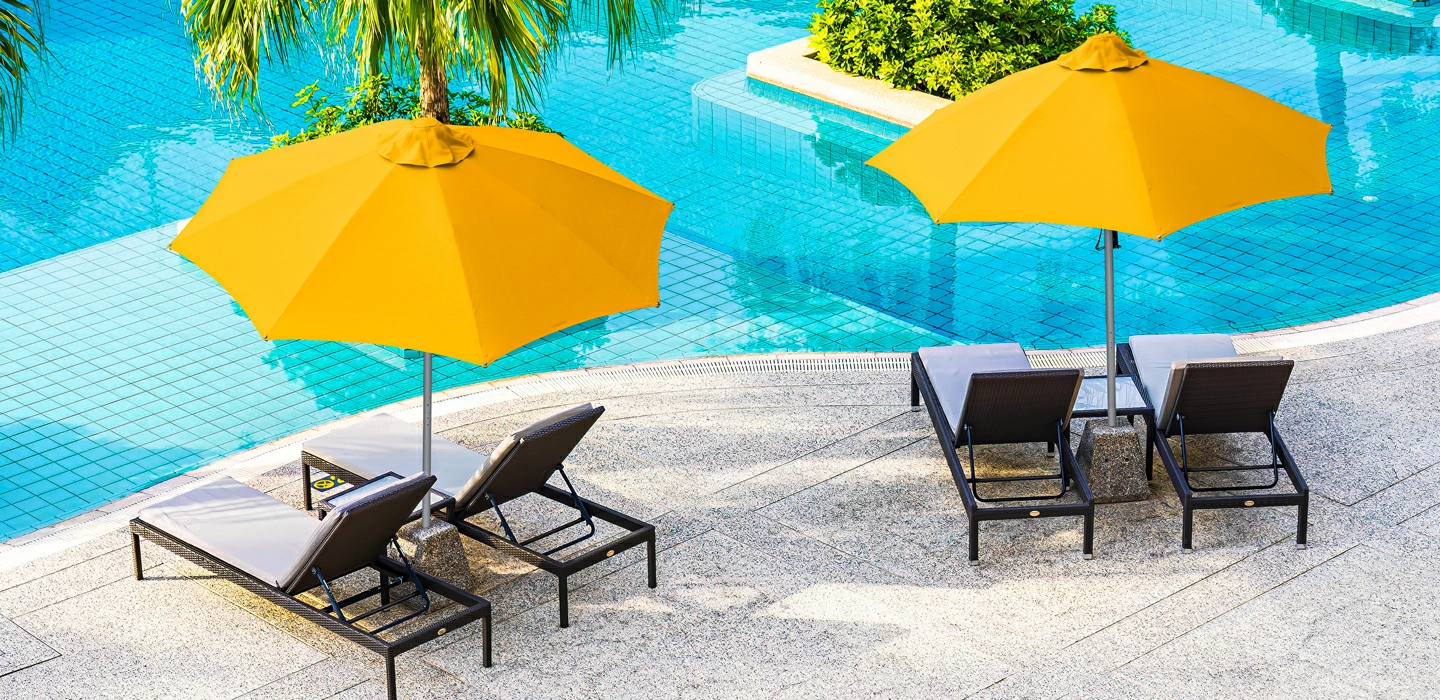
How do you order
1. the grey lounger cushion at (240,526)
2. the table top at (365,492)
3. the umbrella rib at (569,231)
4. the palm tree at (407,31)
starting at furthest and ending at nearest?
the palm tree at (407,31), the table top at (365,492), the grey lounger cushion at (240,526), the umbrella rib at (569,231)

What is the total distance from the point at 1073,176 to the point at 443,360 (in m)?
5.12

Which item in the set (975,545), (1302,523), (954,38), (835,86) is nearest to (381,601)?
(975,545)

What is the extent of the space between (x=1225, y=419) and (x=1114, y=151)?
1661mm

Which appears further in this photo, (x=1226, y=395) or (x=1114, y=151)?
(x=1226, y=395)

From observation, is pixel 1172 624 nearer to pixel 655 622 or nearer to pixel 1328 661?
pixel 1328 661

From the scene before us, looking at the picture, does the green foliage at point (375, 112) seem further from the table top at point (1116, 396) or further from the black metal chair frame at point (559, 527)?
the table top at point (1116, 396)

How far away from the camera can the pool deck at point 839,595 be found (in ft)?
21.1

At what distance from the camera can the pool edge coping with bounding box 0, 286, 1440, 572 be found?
8531 millimetres

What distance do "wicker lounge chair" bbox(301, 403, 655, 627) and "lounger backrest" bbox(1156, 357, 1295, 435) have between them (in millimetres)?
2764

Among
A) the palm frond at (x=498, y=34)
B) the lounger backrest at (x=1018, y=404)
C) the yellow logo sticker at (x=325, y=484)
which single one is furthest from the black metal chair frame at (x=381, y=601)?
the palm frond at (x=498, y=34)

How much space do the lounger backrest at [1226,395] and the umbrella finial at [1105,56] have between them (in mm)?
1511

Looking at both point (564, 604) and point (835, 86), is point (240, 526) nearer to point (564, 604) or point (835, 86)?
point (564, 604)

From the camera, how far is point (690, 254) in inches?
473

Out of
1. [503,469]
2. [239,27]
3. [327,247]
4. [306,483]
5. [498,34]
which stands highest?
[239,27]
